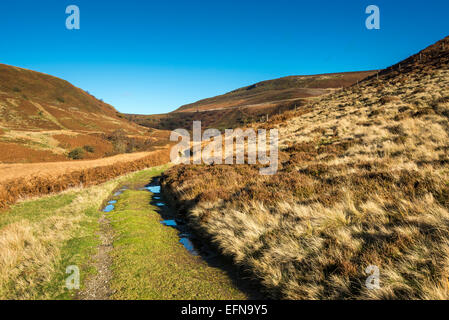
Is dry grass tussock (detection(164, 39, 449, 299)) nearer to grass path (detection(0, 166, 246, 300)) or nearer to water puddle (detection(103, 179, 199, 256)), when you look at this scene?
water puddle (detection(103, 179, 199, 256))

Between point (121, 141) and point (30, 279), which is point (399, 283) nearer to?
point (30, 279)

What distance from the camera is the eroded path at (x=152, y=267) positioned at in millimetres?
4750

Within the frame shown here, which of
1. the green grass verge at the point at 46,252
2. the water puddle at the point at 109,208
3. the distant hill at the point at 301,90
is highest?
the distant hill at the point at 301,90

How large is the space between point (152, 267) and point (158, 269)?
0.21m

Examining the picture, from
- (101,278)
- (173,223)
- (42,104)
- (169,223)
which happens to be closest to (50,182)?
(169,223)

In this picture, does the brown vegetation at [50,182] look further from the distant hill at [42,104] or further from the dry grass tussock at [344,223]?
the distant hill at [42,104]

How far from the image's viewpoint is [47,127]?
48812 mm

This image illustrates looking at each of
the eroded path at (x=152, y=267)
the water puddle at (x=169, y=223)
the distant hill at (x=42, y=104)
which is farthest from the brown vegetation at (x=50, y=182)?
the distant hill at (x=42, y=104)

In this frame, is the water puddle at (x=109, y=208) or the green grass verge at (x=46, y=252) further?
the water puddle at (x=109, y=208)

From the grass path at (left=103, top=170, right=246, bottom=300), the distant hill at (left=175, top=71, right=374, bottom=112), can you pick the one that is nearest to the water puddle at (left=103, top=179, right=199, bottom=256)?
the grass path at (left=103, top=170, right=246, bottom=300)

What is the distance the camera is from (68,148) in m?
39.3

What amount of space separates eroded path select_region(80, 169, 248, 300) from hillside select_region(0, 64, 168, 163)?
30.6m

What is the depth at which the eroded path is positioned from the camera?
15.6 ft

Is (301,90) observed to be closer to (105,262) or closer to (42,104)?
(42,104)
